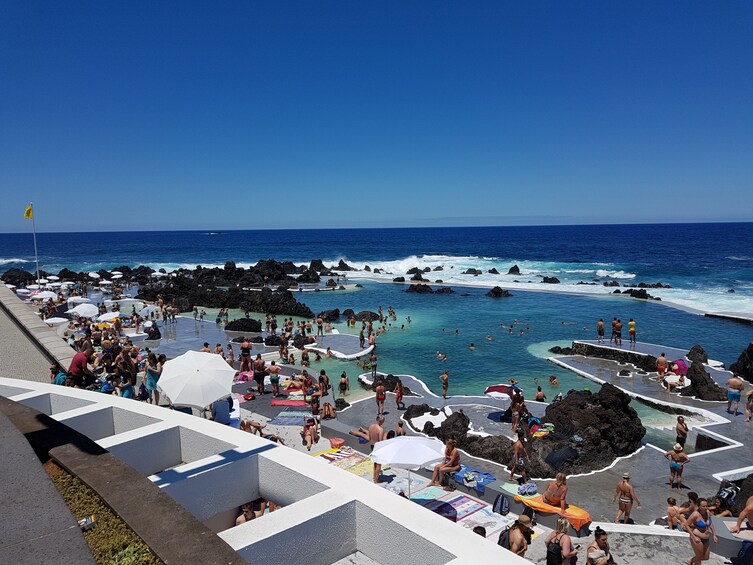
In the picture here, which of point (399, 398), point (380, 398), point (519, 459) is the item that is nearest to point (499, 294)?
point (399, 398)

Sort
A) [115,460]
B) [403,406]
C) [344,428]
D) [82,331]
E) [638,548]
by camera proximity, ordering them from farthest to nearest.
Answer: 1. [82,331]
2. [403,406]
3. [344,428]
4. [638,548]
5. [115,460]

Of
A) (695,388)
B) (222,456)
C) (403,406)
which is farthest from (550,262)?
(222,456)

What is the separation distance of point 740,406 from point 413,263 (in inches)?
2552

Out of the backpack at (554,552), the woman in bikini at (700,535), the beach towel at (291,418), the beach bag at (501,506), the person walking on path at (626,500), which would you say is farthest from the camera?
the beach towel at (291,418)

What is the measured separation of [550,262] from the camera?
80.4 meters

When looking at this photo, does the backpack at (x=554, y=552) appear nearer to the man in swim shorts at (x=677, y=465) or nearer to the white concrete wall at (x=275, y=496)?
the white concrete wall at (x=275, y=496)

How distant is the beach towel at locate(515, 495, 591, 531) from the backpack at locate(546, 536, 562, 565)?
1516mm

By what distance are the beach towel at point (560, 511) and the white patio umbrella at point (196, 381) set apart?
5.92 metres

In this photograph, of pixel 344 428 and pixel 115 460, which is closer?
pixel 115 460

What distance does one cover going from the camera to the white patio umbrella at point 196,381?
30.0 ft

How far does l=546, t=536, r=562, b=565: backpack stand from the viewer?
6.87 m

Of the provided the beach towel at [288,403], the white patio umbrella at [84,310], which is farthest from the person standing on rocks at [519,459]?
the white patio umbrella at [84,310]

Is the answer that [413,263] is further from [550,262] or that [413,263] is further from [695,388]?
[695,388]

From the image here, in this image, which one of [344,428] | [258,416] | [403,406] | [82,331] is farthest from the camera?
[82,331]
